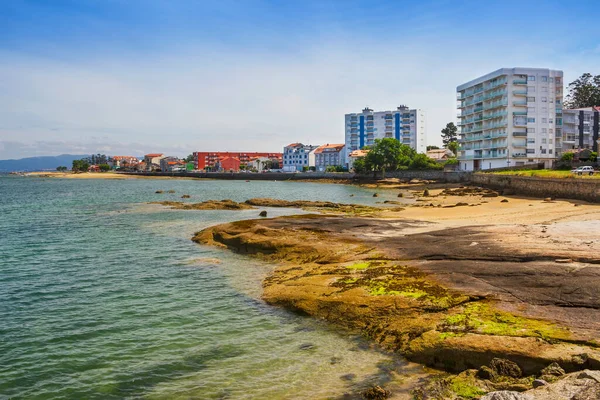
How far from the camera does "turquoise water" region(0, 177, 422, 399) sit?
12648mm

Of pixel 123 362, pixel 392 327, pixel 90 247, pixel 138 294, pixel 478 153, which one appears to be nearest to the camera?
pixel 123 362

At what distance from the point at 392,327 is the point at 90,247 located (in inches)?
1028

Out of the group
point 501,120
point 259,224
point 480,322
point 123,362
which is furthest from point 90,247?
point 501,120

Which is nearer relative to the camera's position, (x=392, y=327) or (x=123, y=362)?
(x=123, y=362)

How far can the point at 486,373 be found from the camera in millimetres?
11570

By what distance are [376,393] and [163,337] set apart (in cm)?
817

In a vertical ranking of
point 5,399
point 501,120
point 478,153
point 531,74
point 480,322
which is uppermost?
point 531,74

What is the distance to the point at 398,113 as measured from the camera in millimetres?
199000

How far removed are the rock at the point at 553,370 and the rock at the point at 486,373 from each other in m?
1.09

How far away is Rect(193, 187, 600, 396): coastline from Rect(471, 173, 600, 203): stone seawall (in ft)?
93.5

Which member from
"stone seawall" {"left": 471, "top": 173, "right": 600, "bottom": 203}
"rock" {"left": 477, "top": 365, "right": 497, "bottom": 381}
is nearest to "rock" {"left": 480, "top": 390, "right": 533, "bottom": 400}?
"rock" {"left": 477, "top": 365, "right": 497, "bottom": 381}

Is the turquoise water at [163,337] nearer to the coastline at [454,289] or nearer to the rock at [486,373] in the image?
the coastline at [454,289]

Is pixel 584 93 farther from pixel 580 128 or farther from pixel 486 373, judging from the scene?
pixel 486 373

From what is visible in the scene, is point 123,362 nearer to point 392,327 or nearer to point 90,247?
point 392,327
